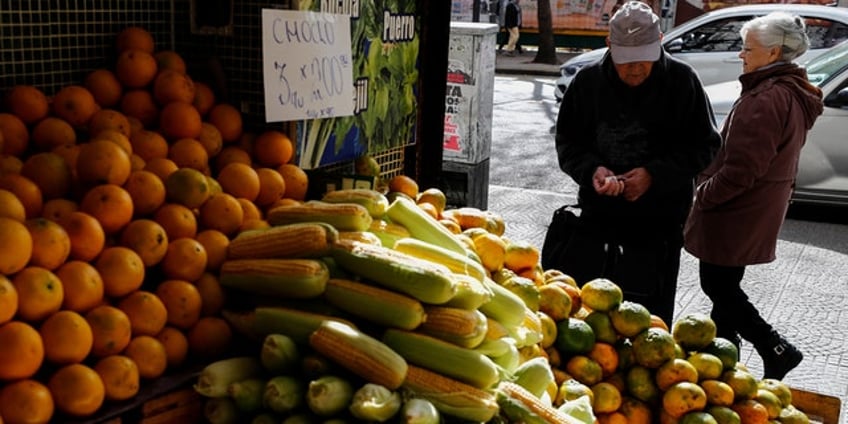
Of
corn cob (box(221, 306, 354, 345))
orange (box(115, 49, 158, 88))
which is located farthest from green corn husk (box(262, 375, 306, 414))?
orange (box(115, 49, 158, 88))

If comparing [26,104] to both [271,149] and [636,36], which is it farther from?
[636,36]

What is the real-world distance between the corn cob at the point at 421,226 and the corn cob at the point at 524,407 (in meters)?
0.48

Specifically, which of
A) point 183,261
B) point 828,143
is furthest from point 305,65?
point 828,143

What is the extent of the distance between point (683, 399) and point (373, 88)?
1.56 metres

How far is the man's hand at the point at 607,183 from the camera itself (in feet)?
12.4

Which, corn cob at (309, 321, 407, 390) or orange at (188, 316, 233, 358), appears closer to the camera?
corn cob at (309, 321, 407, 390)

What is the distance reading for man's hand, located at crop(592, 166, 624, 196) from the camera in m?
3.77

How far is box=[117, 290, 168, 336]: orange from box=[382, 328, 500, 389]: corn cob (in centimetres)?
54

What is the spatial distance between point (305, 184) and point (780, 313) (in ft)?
14.1

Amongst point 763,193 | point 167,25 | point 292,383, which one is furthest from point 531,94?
point 292,383

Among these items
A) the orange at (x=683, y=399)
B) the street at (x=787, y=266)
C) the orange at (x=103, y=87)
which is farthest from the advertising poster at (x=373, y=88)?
the street at (x=787, y=266)

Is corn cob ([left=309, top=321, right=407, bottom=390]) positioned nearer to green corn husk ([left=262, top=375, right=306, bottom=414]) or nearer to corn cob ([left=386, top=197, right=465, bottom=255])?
green corn husk ([left=262, top=375, right=306, bottom=414])

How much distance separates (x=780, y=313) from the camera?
5879 millimetres

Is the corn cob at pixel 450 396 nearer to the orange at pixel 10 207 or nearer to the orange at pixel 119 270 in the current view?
the orange at pixel 119 270
